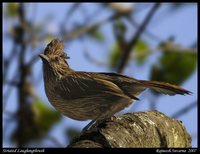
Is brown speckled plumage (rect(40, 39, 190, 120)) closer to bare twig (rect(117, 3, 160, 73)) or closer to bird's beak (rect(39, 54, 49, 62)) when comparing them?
bird's beak (rect(39, 54, 49, 62))

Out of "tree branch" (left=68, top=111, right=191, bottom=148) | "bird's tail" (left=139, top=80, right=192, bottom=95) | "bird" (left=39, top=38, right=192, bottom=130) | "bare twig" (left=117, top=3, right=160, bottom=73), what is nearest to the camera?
"tree branch" (left=68, top=111, right=191, bottom=148)

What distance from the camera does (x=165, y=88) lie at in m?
5.53

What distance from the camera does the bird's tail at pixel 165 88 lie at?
213 inches

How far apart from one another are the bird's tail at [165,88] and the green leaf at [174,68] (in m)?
0.57

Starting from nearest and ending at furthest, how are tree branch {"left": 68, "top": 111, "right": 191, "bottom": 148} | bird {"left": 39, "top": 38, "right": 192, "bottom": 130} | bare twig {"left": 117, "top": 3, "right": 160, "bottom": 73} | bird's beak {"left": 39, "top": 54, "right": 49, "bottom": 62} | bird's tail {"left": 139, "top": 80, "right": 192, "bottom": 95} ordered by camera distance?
tree branch {"left": 68, "top": 111, "right": 191, "bottom": 148}, bird's tail {"left": 139, "top": 80, "right": 192, "bottom": 95}, bird {"left": 39, "top": 38, "right": 192, "bottom": 130}, bird's beak {"left": 39, "top": 54, "right": 49, "bottom": 62}, bare twig {"left": 117, "top": 3, "right": 160, "bottom": 73}

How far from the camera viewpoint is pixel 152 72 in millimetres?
6355

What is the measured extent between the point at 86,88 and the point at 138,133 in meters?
1.79

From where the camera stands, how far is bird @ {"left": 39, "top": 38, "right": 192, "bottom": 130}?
5.79m

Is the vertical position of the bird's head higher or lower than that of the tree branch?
higher

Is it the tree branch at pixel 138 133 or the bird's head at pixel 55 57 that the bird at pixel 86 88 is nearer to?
the bird's head at pixel 55 57

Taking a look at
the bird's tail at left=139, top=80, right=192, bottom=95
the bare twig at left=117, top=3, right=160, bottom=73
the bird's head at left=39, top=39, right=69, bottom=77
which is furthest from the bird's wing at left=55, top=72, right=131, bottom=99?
the bare twig at left=117, top=3, right=160, bottom=73

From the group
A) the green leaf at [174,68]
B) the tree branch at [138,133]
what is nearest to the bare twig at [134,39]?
the green leaf at [174,68]

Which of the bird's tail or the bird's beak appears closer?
the bird's tail

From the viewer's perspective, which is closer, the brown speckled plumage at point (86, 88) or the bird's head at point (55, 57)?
the brown speckled plumage at point (86, 88)
